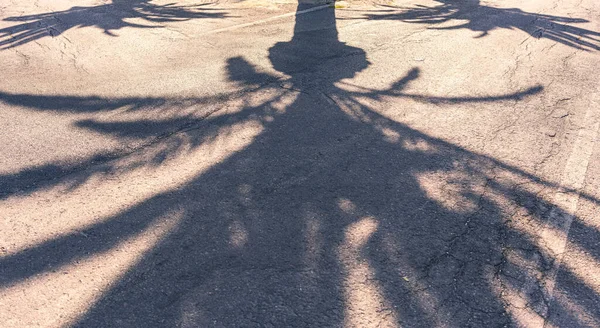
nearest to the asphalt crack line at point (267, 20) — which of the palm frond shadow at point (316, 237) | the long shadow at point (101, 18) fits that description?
the long shadow at point (101, 18)

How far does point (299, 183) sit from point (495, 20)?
7.12m

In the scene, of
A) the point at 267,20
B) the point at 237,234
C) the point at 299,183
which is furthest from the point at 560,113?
the point at 267,20

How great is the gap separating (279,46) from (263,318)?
Result: 573 centimetres

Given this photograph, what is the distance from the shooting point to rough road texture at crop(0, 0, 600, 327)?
3305 mm

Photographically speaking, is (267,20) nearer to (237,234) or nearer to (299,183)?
(299,183)

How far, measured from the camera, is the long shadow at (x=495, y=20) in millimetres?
8961

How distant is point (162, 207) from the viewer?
13.6 feet

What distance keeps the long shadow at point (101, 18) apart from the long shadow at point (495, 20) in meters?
3.78

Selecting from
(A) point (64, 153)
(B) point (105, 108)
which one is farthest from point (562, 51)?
(A) point (64, 153)

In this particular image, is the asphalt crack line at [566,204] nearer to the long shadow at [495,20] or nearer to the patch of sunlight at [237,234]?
the patch of sunlight at [237,234]

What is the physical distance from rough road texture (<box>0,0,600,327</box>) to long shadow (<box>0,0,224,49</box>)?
0.64 meters

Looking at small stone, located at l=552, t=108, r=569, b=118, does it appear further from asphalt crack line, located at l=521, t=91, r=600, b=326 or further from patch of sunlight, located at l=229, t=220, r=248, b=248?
patch of sunlight, located at l=229, t=220, r=248, b=248

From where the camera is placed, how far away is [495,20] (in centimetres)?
987

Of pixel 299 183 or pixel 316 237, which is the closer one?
pixel 316 237
